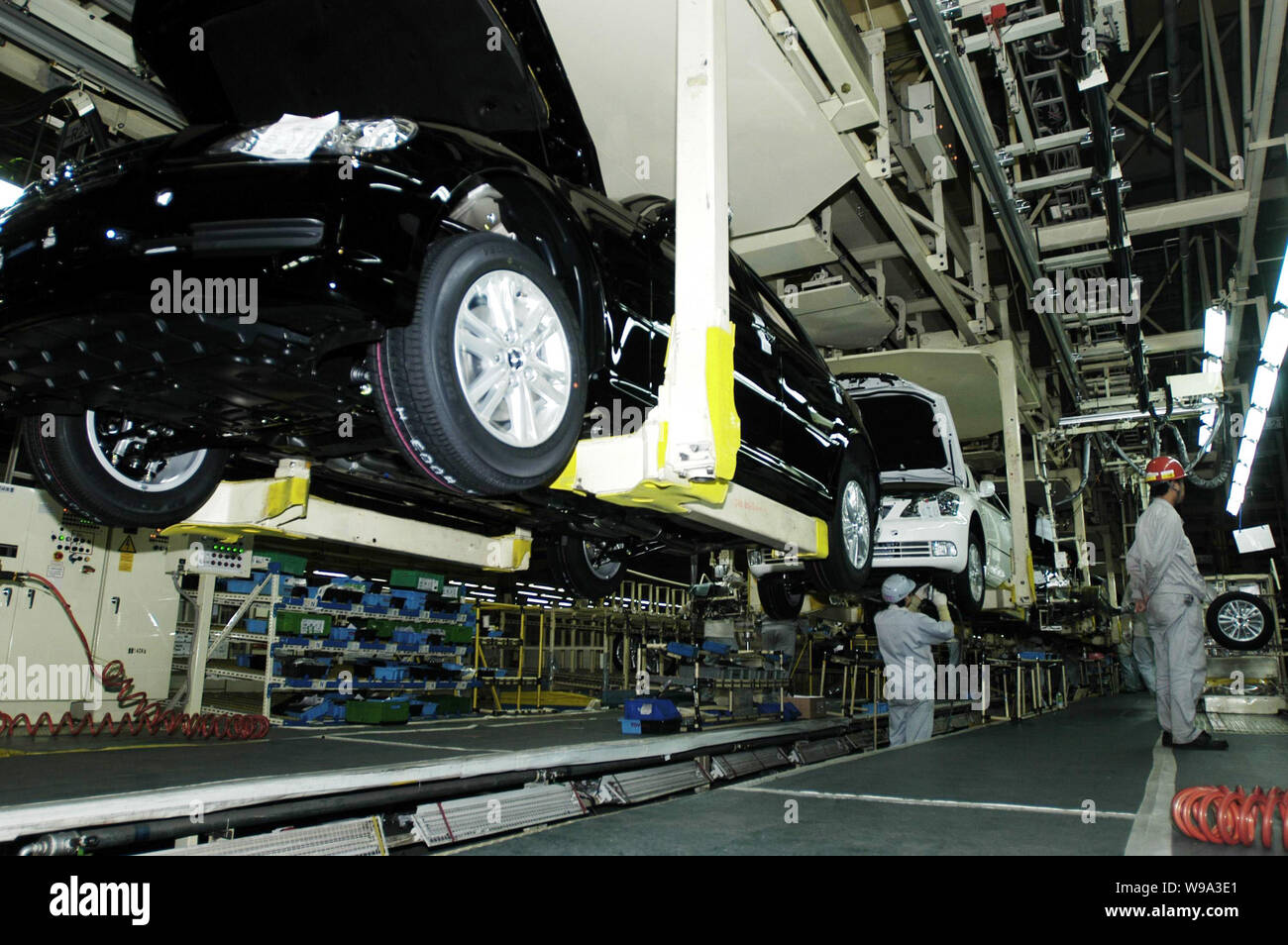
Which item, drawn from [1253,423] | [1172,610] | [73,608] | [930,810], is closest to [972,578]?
[1172,610]

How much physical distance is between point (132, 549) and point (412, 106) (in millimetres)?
6194

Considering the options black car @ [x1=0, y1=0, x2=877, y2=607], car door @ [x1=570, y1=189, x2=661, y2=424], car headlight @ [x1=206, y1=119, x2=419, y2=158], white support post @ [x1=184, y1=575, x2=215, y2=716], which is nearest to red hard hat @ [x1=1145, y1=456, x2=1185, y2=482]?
black car @ [x1=0, y1=0, x2=877, y2=607]

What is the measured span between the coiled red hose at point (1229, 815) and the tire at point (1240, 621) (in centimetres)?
763

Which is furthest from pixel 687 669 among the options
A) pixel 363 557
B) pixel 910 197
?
pixel 363 557

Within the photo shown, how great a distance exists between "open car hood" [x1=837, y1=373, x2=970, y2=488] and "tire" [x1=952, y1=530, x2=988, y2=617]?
466 millimetres

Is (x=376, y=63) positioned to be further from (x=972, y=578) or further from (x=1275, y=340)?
(x=1275, y=340)

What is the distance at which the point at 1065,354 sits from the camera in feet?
27.9

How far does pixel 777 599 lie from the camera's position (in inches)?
264

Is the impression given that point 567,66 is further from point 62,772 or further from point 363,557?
point 363,557

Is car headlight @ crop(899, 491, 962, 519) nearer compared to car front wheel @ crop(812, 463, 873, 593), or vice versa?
car front wheel @ crop(812, 463, 873, 593)

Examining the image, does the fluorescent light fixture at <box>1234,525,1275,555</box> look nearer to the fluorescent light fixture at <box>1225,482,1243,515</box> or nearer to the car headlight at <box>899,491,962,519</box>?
the car headlight at <box>899,491,962,519</box>

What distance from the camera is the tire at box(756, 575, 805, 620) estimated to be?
6.67 meters

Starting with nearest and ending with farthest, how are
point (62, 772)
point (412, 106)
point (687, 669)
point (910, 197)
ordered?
point (412, 106), point (62, 772), point (687, 669), point (910, 197)

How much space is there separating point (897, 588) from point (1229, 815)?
414 centimetres
